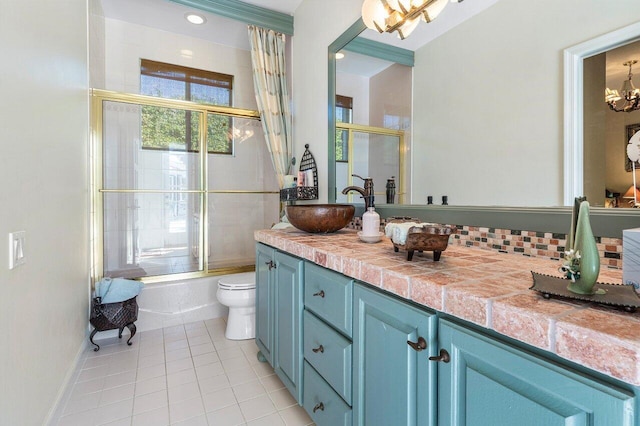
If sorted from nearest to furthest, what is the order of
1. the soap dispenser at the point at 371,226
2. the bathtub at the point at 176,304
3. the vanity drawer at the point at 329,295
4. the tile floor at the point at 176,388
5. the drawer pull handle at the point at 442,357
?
1. the drawer pull handle at the point at 442,357
2. the vanity drawer at the point at 329,295
3. the soap dispenser at the point at 371,226
4. the tile floor at the point at 176,388
5. the bathtub at the point at 176,304

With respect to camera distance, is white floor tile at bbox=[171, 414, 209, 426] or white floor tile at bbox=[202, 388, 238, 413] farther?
white floor tile at bbox=[202, 388, 238, 413]

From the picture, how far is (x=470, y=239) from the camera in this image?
4.45 ft

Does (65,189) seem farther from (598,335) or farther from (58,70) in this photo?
(598,335)

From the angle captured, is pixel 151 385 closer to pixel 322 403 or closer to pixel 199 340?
pixel 199 340

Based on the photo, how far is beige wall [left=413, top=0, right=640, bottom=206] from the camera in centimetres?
104

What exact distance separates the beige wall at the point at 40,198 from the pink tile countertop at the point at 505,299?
110 cm

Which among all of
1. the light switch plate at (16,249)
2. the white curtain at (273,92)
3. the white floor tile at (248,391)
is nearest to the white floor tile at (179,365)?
the white floor tile at (248,391)

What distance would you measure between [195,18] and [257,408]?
3252 millimetres

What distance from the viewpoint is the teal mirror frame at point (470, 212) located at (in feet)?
3.10

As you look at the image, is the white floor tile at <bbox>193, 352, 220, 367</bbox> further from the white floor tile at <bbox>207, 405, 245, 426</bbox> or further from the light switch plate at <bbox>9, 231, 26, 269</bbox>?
the light switch plate at <bbox>9, 231, 26, 269</bbox>

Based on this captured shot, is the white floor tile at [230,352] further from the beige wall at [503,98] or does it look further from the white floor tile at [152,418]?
the beige wall at [503,98]

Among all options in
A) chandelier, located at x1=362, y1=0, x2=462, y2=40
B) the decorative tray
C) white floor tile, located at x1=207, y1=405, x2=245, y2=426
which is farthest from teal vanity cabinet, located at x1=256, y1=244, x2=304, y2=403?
chandelier, located at x1=362, y1=0, x2=462, y2=40

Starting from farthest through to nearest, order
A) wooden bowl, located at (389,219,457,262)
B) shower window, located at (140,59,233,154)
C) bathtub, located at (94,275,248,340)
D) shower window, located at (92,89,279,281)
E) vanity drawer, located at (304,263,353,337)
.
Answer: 1. shower window, located at (140,59,233,154)
2. shower window, located at (92,89,279,281)
3. bathtub, located at (94,275,248,340)
4. vanity drawer, located at (304,263,353,337)
5. wooden bowl, located at (389,219,457,262)

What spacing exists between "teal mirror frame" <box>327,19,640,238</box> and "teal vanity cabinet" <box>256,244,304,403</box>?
686 millimetres
